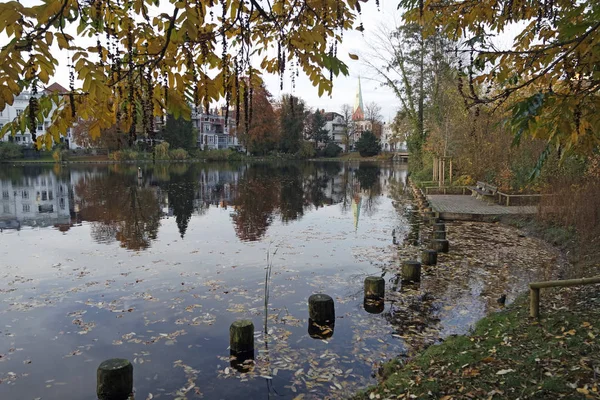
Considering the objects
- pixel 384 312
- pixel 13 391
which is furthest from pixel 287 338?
pixel 13 391

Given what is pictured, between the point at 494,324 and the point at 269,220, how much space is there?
1259 cm

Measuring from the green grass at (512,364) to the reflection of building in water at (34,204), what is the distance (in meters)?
17.2

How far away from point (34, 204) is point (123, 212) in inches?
295

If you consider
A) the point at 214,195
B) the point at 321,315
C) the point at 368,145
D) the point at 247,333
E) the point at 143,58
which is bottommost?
the point at 321,315

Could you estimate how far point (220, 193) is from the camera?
28.4m

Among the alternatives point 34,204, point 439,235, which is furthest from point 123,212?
point 439,235

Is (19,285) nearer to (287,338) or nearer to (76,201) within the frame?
(287,338)

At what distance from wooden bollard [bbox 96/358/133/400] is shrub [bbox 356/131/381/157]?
87.5 meters

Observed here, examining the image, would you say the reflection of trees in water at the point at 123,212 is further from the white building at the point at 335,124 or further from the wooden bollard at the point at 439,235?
the white building at the point at 335,124

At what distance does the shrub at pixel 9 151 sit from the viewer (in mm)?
64500

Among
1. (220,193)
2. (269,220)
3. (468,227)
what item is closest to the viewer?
(468,227)

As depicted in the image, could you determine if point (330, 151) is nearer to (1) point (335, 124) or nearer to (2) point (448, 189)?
(1) point (335, 124)

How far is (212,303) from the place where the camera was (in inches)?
327

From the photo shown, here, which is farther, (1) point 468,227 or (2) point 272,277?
(1) point 468,227
